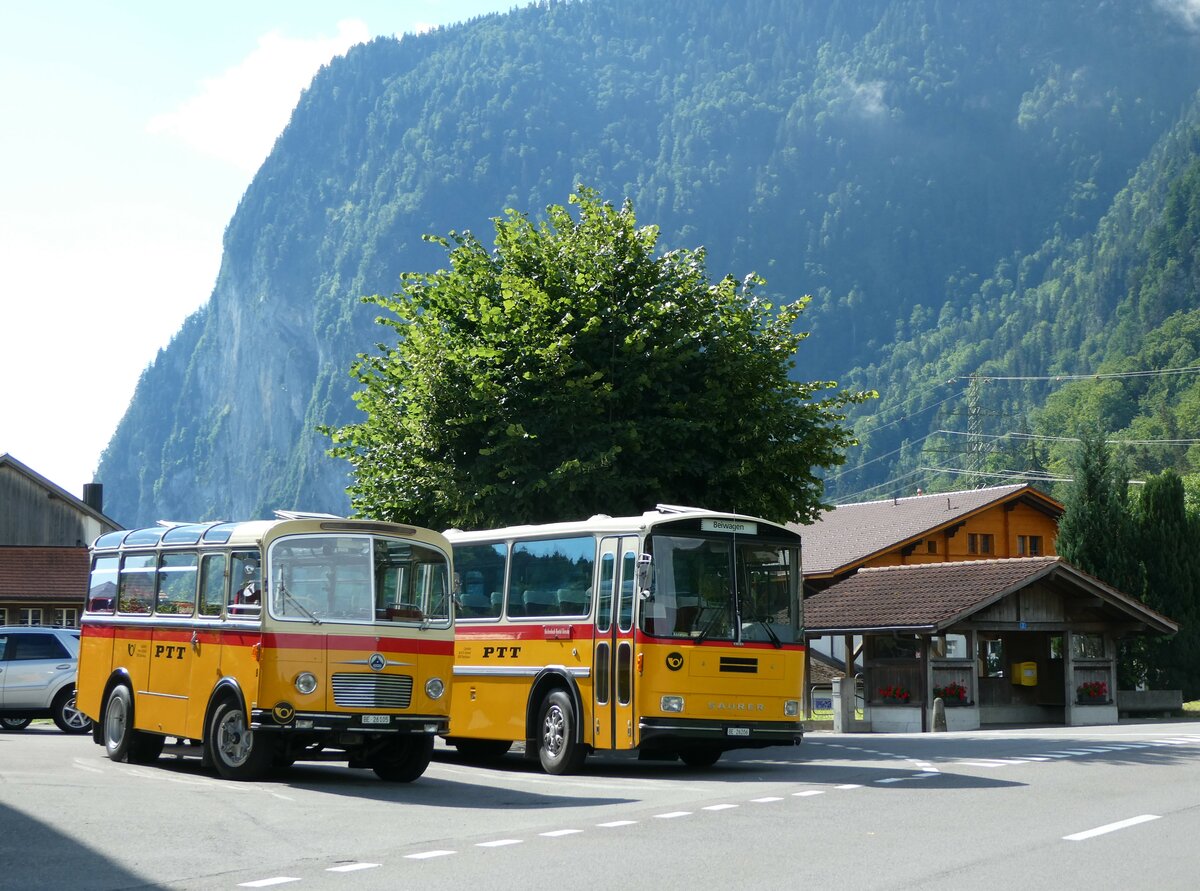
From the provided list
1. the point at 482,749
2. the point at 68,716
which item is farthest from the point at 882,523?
the point at 482,749

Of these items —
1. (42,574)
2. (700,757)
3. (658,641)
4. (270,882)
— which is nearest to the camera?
(270,882)

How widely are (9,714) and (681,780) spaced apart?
1482 centimetres

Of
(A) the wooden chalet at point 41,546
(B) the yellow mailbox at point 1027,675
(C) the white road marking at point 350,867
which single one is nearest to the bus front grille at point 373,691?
(C) the white road marking at point 350,867

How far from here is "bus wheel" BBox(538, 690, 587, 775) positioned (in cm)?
1920

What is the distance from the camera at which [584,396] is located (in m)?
25.2

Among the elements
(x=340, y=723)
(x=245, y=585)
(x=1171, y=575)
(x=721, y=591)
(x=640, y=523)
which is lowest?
(x=340, y=723)

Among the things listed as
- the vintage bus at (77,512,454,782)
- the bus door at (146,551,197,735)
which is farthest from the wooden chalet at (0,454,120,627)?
the vintage bus at (77,512,454,782)

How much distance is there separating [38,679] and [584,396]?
11.1 m

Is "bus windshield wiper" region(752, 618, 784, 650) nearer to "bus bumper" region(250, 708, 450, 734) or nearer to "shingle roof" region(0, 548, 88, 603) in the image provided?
"bus bumper" region(250, 708, 450, 734)

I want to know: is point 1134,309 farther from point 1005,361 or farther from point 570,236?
point 570,236

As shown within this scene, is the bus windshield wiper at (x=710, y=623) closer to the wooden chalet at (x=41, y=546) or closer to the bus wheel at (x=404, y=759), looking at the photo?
the bus wheel at (x=404, y=759)

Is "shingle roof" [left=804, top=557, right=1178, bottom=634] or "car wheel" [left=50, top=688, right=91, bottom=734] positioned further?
"shingle roof" [left=804, top=557, right=1178, bottom=634]

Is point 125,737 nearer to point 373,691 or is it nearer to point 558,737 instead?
point 373,691

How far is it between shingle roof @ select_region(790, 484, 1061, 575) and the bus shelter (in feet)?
31.8
